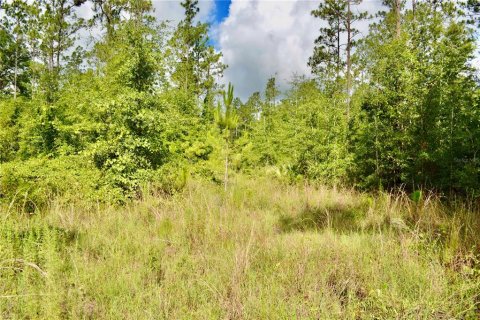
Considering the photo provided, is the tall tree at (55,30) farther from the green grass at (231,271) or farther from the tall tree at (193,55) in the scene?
the green grass at (231,271)

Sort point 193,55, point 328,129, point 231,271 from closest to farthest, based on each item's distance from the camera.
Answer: point 231,271
point 328,129
point 193,55

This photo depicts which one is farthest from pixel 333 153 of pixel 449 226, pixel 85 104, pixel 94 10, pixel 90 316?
pixel 94 10

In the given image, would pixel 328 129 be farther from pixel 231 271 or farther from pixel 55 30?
pixel 55 30

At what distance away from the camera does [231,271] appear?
10.4 feet

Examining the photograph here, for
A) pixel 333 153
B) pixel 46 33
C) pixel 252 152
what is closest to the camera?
pixel 333 153

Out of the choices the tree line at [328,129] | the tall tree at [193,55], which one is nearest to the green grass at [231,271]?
the tree line at [328,129]

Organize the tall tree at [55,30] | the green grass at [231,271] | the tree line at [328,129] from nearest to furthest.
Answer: the green grass at [231,271], the tree line at [328,129], the tall tree at [55,30]

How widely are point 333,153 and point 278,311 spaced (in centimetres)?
718

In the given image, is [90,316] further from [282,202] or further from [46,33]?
[46,33]

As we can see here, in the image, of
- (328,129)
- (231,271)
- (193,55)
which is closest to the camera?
(231,271)

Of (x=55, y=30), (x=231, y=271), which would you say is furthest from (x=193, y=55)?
(x=231, y=271)

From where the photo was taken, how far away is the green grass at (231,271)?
2.52 meters

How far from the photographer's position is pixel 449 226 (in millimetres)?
4195

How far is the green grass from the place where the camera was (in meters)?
2.52
